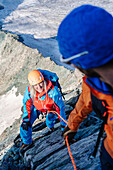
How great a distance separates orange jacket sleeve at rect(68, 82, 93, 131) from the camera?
7.78 ft

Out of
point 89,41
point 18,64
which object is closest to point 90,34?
point 89,41

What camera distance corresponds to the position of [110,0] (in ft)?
212

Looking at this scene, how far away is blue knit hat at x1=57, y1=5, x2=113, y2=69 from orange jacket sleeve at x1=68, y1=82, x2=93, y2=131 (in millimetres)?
781

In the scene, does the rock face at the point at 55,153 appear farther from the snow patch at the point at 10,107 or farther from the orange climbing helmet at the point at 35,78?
the snow patch at the point at 10,107

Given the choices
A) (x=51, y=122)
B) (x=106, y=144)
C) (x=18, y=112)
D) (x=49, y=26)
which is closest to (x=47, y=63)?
(x=18, y=112)

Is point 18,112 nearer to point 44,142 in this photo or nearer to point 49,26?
point 44,142

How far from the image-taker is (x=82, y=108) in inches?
102

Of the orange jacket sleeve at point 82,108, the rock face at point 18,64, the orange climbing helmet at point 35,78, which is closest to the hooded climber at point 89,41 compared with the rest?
the orange jacket sleeve at point 82,108

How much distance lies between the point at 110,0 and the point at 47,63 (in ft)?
189

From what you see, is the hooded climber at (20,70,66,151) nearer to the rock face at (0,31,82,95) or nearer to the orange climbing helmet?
the orange climbing helmet

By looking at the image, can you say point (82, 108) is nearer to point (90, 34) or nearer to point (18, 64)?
point (90, 34)

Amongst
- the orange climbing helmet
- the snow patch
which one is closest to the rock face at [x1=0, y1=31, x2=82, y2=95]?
the snow patch

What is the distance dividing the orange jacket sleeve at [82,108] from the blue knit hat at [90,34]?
781 mm

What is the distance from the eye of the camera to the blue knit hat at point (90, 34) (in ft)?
4.91
